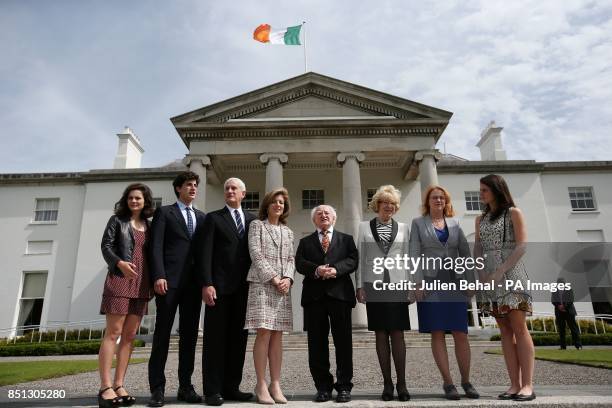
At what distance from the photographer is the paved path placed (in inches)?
158

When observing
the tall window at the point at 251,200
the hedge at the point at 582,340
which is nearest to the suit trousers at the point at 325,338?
the hedge at the point at 582,340

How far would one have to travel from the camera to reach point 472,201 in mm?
23875

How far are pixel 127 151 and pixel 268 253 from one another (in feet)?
83.4

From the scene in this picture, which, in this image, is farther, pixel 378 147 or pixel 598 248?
pixel 598 248

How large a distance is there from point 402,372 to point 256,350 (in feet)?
4.80

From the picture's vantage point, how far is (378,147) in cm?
2036

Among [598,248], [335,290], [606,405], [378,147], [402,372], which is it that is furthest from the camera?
[598,248]

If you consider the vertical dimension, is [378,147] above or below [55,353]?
above

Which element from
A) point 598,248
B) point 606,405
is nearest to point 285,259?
point 606,405

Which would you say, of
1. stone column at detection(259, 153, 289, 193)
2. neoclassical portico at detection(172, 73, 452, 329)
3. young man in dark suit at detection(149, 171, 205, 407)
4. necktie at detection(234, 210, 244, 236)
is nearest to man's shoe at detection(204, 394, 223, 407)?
young man in dark suit at detection(149, 171, 205, 407)

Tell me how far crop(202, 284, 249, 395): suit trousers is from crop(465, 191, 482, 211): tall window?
21.1m

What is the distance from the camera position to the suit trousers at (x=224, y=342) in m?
4.35

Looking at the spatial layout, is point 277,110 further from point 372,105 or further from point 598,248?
point 598,248

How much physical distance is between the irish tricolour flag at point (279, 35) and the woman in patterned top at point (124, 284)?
2041 cm
